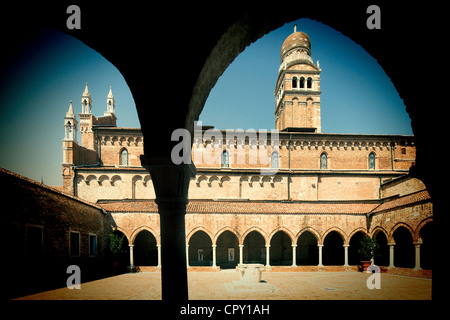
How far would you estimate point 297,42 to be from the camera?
3659cm

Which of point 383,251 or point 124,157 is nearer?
point 383,251

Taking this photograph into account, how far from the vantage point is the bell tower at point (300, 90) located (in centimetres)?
3403

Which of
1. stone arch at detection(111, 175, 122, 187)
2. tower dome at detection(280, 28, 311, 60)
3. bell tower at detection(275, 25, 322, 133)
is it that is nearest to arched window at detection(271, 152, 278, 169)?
bell tower at detection(275, 25, 322, 133)

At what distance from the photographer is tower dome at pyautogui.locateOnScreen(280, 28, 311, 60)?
3638cm

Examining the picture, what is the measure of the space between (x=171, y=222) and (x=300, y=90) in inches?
1327

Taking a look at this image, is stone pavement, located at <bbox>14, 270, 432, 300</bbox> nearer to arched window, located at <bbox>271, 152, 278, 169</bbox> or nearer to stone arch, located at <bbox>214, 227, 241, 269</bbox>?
stone arch, located at <bbox>214, 227, 241, 269</bbox>

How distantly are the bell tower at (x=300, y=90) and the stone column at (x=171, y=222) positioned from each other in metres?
31.5

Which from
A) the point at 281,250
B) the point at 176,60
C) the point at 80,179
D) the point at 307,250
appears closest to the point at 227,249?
the point at 281,250

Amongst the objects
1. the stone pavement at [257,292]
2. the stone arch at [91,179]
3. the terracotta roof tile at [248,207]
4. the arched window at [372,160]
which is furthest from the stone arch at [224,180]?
the arched window at [372,160]

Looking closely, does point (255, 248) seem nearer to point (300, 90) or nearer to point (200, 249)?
point (200, 249)

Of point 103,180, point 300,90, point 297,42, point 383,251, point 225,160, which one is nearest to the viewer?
point 383,251

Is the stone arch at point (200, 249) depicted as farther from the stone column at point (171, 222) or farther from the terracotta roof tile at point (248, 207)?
the stone column at point (171, 222)
